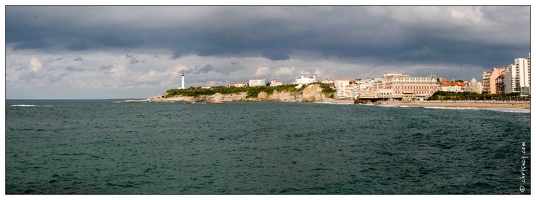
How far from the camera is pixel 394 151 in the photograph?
23922 millimetres

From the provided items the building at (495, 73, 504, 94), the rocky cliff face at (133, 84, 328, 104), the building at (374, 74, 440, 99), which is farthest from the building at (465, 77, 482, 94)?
the rocky cliff face at (133, 84, 328, 104)

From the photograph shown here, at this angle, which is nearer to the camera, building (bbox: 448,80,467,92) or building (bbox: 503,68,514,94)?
building (bbox: 503,68,514,94)

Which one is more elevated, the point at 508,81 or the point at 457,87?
the point at 508,81

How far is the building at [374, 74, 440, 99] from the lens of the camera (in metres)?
153

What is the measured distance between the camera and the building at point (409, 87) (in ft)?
503

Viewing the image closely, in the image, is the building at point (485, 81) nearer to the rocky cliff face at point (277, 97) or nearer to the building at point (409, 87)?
the building at point (409, 87)

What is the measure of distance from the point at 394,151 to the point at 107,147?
704 inches

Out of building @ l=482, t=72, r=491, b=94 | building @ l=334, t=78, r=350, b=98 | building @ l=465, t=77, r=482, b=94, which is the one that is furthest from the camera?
building @ l=334, t=78, r=350, b=98

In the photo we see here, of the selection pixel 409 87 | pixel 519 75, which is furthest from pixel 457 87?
pixel 519 75

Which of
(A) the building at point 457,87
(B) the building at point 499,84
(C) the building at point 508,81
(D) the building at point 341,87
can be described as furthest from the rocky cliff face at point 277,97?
(C) the building at point 508,81

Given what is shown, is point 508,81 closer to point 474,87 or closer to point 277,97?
point 474,87

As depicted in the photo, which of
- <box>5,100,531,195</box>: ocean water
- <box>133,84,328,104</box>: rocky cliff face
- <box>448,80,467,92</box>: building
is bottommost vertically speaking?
<box>5,100,531,195</box>: ocean water

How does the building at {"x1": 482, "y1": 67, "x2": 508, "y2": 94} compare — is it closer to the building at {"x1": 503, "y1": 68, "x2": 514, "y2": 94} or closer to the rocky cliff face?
the building at {"x1": 503, "y1": 68, "x2": 514, "y2": 94}

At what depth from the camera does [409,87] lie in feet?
508
